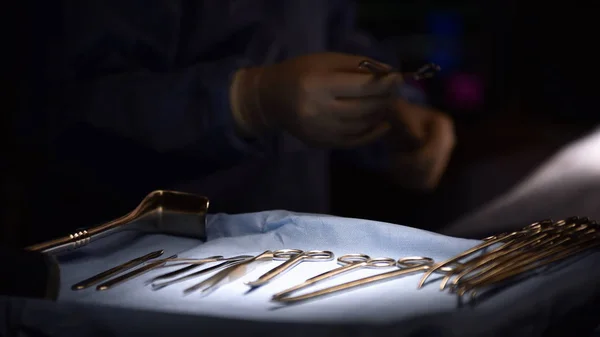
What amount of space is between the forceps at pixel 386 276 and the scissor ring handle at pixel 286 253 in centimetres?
9

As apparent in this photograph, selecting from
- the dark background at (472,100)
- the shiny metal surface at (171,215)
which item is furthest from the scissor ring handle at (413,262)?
the dark background at (472,100)

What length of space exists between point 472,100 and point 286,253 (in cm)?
109

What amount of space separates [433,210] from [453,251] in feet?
2.43

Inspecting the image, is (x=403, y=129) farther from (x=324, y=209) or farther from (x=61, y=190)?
(x=61, y=190)

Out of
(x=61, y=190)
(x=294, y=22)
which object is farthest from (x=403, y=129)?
(x=61, y=190)

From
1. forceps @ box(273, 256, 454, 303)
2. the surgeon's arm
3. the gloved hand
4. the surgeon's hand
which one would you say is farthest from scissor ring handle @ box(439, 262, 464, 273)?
the surgeon's arm

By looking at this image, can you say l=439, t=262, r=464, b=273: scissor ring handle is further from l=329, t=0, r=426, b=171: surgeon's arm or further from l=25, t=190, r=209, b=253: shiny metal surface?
l=329, t=0, r=426, b=171: surgeon's arm

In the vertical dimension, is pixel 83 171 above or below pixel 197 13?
below

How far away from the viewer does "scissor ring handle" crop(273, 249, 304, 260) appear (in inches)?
21.9

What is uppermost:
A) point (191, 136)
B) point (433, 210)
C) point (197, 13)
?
point (197, 13)

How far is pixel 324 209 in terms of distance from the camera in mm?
1257

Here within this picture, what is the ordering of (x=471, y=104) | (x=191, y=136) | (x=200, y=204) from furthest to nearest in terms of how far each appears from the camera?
(x=471, y=104), (x=191, y=136), (x=200, y=204)

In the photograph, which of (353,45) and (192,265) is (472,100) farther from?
(192,265)

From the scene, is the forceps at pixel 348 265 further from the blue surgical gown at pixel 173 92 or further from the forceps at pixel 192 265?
the blue surgical gown at pixel 173 92
